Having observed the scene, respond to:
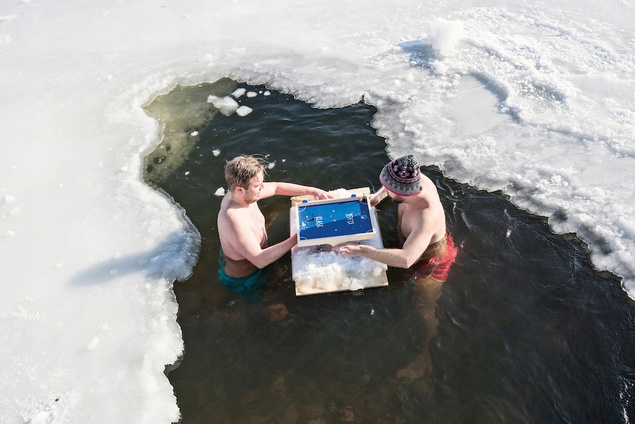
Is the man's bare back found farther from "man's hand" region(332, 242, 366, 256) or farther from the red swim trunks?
the red swim trunks

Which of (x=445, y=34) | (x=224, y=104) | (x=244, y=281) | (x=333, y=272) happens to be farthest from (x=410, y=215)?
(x=445, y=34)

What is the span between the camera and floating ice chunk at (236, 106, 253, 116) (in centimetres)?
686

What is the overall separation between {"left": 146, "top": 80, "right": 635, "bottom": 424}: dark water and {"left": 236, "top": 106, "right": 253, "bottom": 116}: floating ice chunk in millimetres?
2196

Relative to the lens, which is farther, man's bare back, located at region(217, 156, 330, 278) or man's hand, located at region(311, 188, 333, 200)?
man's hand, located at region(311, 188, 333, 200)

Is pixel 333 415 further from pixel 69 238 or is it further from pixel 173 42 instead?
pixel 173 42

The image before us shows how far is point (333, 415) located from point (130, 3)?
973 centimetres

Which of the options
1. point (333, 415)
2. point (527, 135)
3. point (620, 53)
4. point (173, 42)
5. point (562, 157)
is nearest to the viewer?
point (333, 415)

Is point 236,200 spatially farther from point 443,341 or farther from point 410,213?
point 443,341

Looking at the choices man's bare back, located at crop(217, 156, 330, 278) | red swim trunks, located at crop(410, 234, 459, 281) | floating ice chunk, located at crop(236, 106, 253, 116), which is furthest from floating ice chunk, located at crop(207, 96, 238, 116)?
red swim trunks, located at crop(410, 234, 459, 281)

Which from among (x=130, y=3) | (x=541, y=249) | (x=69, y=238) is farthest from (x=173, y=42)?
(x=541, y=249)

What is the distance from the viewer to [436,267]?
4410 mm

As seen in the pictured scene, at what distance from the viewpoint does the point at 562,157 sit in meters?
5.51

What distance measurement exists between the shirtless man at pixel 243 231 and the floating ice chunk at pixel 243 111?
2.59 m

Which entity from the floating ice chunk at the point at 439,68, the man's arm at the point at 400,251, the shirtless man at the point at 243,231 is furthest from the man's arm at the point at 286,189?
the floating ice chunk at the point at 439,68
